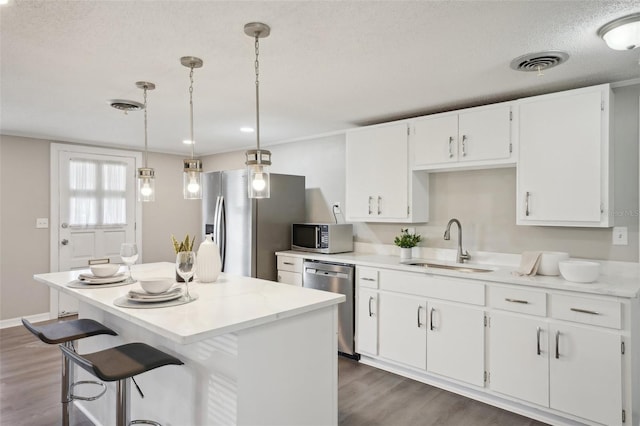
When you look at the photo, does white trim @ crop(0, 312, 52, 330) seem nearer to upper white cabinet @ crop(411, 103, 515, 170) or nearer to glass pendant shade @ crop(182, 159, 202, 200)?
glass pendant shade @ crop(182, 159, 202, 200)

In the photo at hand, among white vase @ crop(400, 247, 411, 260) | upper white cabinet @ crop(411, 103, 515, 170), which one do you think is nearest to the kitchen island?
white vase @ crop(400, 247, 411, 260)

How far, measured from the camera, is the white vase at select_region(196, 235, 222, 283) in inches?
92.0

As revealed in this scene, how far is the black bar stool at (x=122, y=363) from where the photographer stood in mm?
1634

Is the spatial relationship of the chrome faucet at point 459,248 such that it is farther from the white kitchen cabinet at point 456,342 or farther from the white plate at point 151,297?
the white plate at point 151,297

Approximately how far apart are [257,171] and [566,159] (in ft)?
6.96

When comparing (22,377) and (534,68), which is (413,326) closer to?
(534,68)

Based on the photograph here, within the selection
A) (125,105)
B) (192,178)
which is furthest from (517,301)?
(125,105)

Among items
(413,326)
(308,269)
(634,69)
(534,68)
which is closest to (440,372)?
(413,326)

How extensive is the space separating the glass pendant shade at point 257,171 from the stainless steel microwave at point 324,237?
2.00 meters

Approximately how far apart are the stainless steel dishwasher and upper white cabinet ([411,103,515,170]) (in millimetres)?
1152

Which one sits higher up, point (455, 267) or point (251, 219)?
point (251, 219)

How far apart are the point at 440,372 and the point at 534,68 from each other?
2199 mm

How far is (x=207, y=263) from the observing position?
2342mm

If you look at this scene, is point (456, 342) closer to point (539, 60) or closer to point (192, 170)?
point (539, 60)
